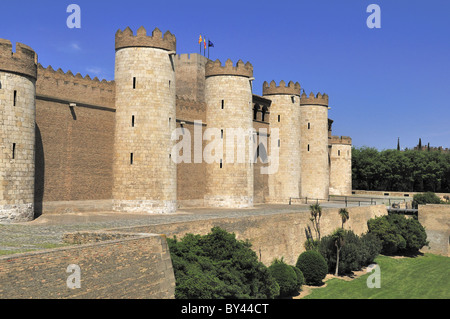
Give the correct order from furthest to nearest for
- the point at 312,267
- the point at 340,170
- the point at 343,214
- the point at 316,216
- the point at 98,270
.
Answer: the point at 340,170, the point at 343,214, the point at 316,216, the point at 312,267, the point at 98,270

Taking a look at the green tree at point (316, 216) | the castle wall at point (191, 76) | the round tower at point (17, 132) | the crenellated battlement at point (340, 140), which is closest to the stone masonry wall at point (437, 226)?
the green tree at point (316, 216)

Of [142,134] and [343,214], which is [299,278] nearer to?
[343,214]

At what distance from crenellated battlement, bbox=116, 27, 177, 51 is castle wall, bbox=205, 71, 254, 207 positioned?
7240 millimetres

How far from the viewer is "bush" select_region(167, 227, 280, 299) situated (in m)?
15.6

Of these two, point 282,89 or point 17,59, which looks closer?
point 17,59

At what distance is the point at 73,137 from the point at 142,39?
7444 mm

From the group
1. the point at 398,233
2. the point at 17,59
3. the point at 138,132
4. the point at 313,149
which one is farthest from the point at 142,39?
the point at 398,233

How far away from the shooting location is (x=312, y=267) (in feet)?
92.5

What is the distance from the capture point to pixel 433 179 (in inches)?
2549

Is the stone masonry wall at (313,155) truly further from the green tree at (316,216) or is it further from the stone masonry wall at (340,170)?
the green tree at (316,216)

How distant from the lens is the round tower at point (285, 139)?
137 feet
